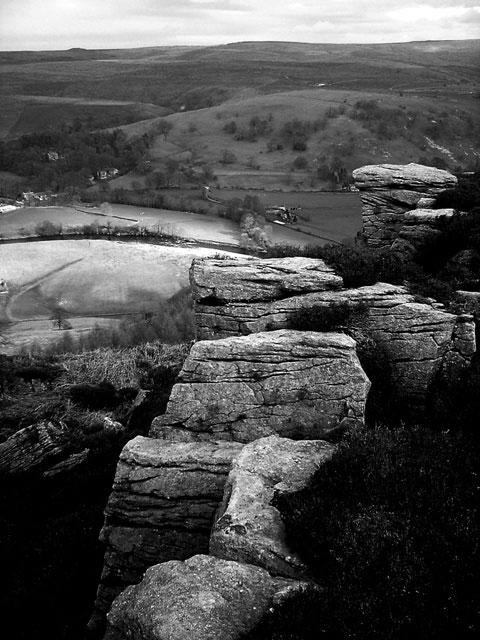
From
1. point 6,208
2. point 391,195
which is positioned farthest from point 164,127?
point 391,195

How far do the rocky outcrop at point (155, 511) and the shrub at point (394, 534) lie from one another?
205cm

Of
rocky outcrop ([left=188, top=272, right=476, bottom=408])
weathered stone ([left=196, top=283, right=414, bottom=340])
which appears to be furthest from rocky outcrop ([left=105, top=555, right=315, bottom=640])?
weathered stone ([left=196, top=283, right=414, bottom=340])

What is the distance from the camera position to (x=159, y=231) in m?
76.6

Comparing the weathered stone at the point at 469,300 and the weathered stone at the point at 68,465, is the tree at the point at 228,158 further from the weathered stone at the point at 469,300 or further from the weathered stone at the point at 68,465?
the weathered stone at the point at 68,465

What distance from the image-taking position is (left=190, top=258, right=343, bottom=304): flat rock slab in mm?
18000

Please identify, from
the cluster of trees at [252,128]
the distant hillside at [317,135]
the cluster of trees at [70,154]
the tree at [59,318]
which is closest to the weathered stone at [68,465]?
the tree at [59,318]

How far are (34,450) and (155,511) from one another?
26.3 ft

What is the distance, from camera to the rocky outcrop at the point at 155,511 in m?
11.1

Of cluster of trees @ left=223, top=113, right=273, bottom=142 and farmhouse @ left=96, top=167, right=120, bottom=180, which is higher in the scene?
cluster of trees @ left=223, top=113, right=273, bottom=142

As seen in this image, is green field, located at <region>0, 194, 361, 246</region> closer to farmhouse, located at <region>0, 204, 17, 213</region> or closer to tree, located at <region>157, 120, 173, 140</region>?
farmhouse, located at <region>0, 204, 17, 213</region>

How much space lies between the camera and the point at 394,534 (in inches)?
347

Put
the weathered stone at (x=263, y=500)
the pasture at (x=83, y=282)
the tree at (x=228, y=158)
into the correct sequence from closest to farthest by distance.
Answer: the weathered stone at (x=263, y=500)
the pasture at (x=83, y=282)
the tree at (x=228, y=158)

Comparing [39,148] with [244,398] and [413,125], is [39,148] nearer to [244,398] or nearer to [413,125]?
[413,125]

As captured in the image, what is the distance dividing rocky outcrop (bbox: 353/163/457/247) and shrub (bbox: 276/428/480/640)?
69.6ft
